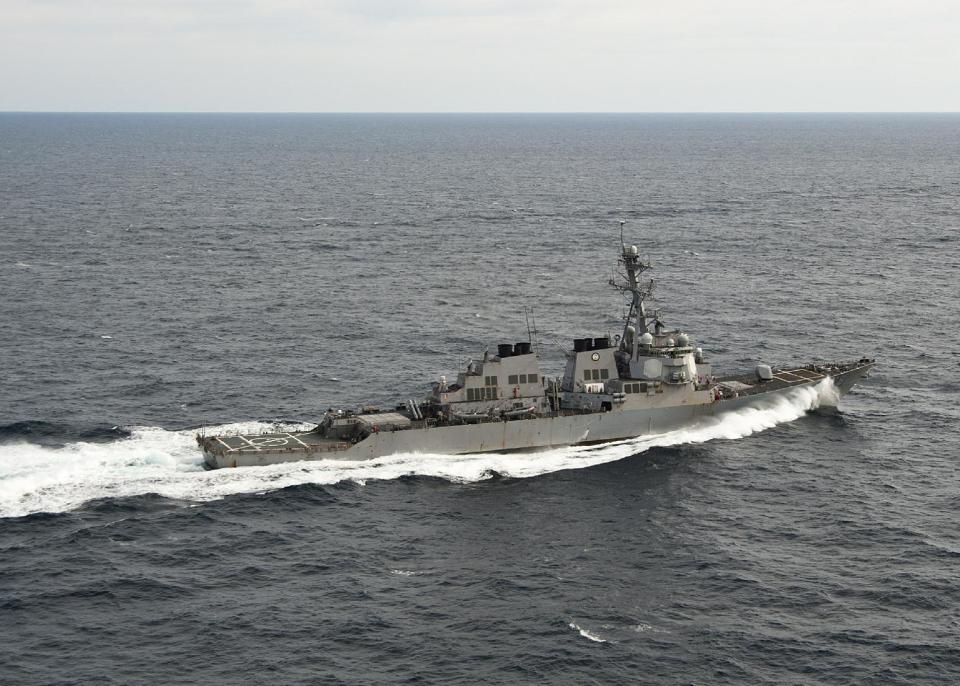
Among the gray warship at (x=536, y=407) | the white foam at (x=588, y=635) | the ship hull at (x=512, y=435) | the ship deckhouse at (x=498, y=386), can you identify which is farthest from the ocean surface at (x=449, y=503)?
the ship deckhouse at (x=498, y=386)

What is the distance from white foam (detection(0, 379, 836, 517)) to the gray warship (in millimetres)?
736

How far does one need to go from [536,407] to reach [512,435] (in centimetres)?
278

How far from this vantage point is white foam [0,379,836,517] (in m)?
57.5

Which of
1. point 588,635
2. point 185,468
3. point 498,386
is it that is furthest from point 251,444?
point 588,635

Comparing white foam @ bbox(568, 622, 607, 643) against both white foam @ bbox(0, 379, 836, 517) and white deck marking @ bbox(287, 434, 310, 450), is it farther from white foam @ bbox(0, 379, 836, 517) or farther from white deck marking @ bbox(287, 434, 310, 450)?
white deck marking @ bbox(287, 434, 310, 450)

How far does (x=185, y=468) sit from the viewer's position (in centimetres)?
6125

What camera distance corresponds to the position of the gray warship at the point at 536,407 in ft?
208

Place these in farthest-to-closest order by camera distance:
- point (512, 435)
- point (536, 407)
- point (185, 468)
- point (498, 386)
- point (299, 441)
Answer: point (536, 407) < point (498, 386) < point (512, 435) < point (299, 441) < point (185, 468)

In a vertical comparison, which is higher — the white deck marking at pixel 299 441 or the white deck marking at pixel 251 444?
the white deck marking at pixel 251 444

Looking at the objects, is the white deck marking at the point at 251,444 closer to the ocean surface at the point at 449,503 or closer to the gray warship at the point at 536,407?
the gray warship at the point at 536,407

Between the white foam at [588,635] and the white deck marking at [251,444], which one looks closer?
the white foam at [588,635]

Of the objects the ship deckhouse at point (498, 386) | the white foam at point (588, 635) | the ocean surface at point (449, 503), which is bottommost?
the white foam at point (588, 635)

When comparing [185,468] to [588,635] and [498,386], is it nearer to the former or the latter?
[498,386]

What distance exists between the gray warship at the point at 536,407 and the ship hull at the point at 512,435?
61 mm
